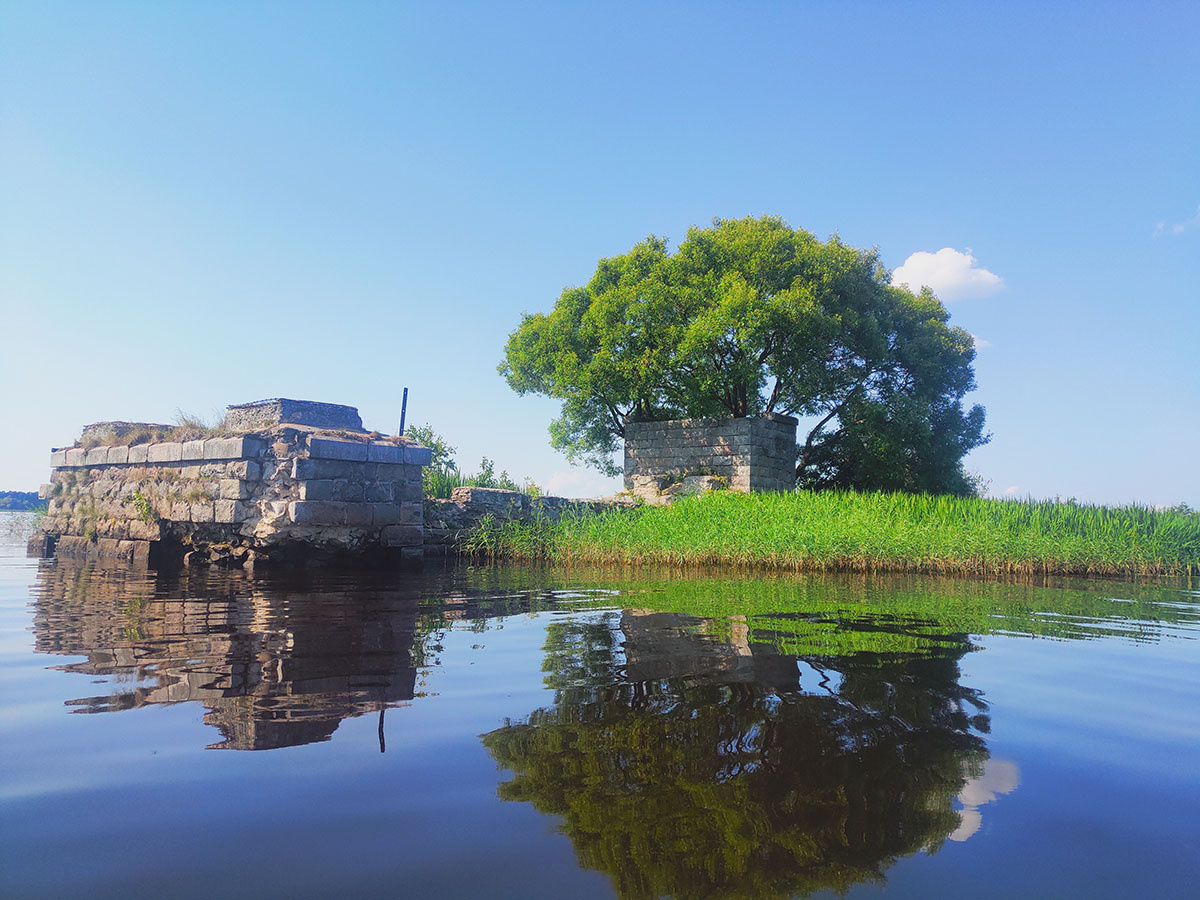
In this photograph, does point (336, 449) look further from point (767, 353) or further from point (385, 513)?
point (767, 353)

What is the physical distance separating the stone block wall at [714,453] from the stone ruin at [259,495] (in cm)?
1112

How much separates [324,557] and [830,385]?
651 inches

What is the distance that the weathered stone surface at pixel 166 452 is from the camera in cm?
1068

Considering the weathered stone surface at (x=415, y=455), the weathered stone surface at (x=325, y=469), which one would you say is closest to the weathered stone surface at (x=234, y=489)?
the weathered stone surface at (x=325, y=469)

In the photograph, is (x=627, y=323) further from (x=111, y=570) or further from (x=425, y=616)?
(x=425, y=616)

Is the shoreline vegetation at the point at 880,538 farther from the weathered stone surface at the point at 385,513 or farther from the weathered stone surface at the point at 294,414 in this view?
the weathered stone surface at the point at 294,414

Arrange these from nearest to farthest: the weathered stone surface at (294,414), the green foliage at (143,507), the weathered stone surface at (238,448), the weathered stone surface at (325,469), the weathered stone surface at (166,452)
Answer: the weathered stone surface at (325,469), the weathered stone surface at (238,448), the weathered stone surface at (166,452), the green foliage at (143,507), the weathered stone surface at (294,414)

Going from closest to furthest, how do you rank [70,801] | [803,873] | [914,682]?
[803,873]
[70,801]
[914,682]

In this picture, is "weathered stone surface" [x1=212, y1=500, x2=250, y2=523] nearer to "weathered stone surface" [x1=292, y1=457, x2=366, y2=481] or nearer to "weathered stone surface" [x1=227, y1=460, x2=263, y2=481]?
"weathered stone surface" [x1=227, y1=460, x2=263, y2=481]

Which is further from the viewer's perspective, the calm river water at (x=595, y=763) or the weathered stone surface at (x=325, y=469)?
the weathered stone surface at (x=325, y=469)

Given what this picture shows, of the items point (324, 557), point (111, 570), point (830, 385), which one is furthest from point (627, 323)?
point (111, 570)

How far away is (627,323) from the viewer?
22.1 m

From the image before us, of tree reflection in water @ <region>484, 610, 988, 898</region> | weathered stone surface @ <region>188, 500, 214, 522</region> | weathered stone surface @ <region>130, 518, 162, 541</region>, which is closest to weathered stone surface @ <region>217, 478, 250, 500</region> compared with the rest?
weathered stone surface @ <region>188, 500, 214, 522</region>

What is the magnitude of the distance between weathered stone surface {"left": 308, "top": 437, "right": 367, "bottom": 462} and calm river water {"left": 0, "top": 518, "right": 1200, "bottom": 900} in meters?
5.25
